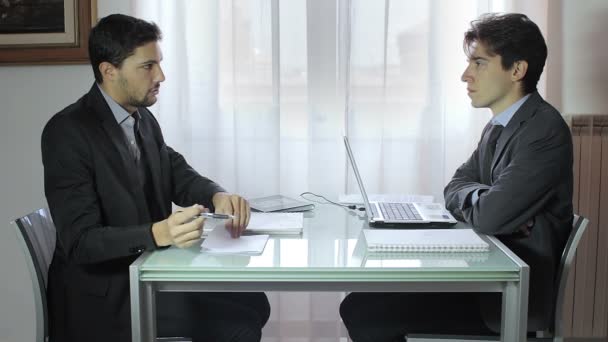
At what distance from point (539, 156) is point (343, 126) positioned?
3.58 feet

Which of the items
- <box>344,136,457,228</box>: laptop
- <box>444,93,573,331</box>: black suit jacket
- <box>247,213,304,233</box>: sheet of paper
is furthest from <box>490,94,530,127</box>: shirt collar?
<box>247,213,304,233</box>: sheet of paper

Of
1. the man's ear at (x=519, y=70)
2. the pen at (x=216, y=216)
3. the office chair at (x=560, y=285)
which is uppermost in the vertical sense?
the man's ear at (x=519, y=70)

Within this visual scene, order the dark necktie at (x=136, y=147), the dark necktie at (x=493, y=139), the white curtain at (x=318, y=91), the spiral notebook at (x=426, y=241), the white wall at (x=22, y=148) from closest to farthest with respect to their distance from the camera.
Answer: the spiral notebook at (x=426, y=241)
the dark necktie at (x=136, y=147)
the dark necktie at (x=493, y=139)
the white curtain at (x=318, y=91)
the white wall at (x=22, y=148)

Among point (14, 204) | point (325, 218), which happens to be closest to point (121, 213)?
point (325, 218)

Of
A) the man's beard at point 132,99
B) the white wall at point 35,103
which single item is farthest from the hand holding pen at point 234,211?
the white wall at point 35,103

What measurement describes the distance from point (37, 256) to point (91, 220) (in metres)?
0.22

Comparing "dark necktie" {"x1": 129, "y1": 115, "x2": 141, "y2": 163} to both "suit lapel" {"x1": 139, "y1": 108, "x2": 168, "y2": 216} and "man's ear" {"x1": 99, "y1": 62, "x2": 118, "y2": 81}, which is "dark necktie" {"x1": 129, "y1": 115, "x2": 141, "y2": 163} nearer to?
"suit lapel" {"x1": 139, "y1": 108, "x2": 168, "y2": 216}

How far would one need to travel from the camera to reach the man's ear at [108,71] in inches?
71.5

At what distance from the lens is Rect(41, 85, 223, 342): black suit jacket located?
1.55m

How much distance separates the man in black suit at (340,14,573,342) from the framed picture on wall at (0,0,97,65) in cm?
158

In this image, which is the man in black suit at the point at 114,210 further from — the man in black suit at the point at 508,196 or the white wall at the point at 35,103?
the white wall at the point at 35,103

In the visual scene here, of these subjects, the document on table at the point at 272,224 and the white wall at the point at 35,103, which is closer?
the document on table at the point at 272,224

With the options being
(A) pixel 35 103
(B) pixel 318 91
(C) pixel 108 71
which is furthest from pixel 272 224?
(A) pixel 35 103

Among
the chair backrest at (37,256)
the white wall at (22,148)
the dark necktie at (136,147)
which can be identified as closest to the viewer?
the chair backrest at (37,256)
